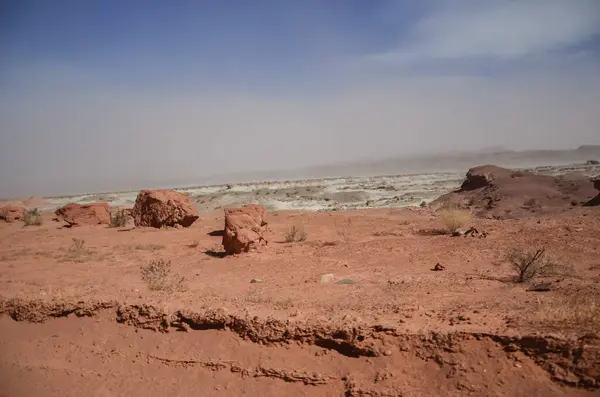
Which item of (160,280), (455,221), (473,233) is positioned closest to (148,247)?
(160,280)

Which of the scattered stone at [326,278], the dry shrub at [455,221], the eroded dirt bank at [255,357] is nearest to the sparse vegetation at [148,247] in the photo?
the eroded dirt bank at [255,357]

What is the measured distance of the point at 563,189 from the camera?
22000 millimetres

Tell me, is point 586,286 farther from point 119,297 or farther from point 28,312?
point 28,312

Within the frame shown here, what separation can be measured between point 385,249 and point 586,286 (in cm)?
506

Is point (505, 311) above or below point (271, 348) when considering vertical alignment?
above

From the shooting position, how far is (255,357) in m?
4.60

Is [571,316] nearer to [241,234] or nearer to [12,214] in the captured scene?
[241,234]

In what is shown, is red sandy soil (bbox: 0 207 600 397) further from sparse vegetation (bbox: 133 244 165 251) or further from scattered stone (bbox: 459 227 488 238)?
→ sparse vegetation (bbox: 133 244 165 251)

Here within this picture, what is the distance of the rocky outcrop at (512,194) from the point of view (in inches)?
742

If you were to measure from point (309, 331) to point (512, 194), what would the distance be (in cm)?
2006

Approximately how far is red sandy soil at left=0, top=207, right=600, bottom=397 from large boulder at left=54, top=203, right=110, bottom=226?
10.5 metres

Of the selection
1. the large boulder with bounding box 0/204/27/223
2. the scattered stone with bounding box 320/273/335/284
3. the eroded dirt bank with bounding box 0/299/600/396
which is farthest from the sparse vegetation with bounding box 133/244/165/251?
the large boulder with bounding box 0/204/27/223

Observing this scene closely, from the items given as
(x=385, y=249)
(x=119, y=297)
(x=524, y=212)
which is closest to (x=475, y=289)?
(x=385, y=249)

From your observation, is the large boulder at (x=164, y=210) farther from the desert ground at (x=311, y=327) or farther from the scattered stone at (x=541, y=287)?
the scattered stone at (x=541, y=287)
